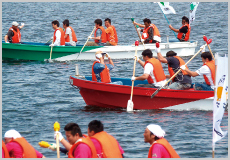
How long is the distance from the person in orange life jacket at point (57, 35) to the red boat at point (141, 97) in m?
6.16

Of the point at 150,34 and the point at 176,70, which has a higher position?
the point at 150,34

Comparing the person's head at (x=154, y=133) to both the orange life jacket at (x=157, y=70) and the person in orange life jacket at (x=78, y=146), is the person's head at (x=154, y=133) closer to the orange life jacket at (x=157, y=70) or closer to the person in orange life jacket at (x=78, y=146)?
the person in orange life jacket at (x=78, y=146)

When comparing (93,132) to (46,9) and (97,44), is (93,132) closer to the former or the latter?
(97,44)

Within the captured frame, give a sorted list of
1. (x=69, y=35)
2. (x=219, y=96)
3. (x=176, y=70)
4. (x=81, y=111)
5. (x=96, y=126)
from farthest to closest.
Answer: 1. (x=69, y=35)
2. (x=81, y=111)
3. (x=176, y=70)
4. (x=219, y=96)
5. (x=96, y=126)

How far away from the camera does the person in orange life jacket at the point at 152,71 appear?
45.1ft

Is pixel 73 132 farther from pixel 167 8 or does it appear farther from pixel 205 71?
pixel 167 8

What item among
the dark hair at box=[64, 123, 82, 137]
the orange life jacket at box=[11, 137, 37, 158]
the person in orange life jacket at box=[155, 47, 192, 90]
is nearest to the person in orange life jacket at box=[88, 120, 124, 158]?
the dark hair at box=[64, 123, 82, 137]

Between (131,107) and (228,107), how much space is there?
258 centimetres

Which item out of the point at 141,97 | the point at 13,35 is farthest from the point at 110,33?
the point at 141,97

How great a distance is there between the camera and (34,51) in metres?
21.8

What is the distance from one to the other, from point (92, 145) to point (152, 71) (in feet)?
18.4

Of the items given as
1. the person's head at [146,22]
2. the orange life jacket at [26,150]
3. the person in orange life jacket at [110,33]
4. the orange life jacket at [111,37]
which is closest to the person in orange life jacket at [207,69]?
the orange life jacket at [26,150]

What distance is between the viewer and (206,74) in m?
13.8

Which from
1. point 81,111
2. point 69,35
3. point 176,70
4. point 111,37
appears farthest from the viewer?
point 111,37
